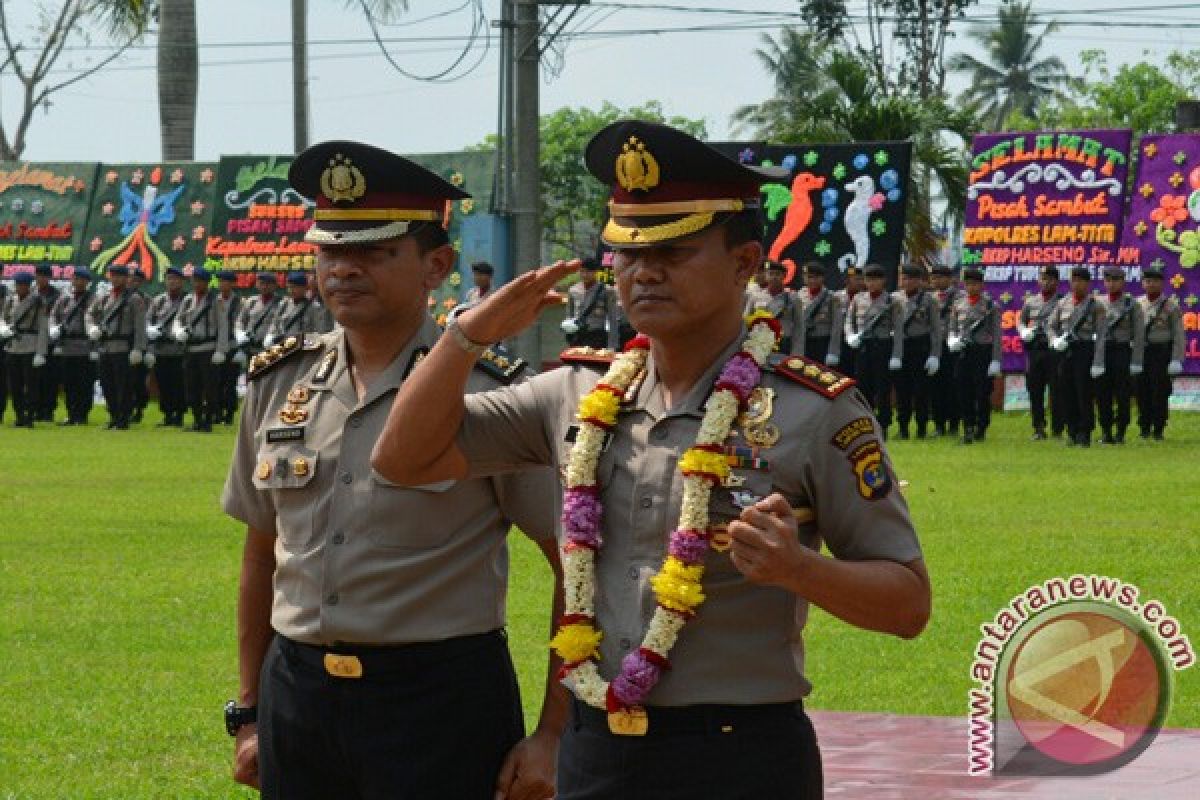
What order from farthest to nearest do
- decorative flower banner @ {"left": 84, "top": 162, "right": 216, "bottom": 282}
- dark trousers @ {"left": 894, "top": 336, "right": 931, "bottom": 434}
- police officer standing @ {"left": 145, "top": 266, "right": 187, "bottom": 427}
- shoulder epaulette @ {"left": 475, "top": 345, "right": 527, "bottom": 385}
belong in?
decorative flower banner @ {"left": 84, "top": 162, "right": 216, "bottom": 282} → police officer standing @ {"left": 145, "top": 266, "right": 187, "bottom": 427} → dark trousers @ {"left": 894, "top": 336, "right": 931, "bottom": 434} → shoulder epaulette @ {"left": 475, "top": 345, "right": 527, "bottom": 385}

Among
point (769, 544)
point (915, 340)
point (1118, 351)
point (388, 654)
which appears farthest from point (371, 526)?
point (915, 340)

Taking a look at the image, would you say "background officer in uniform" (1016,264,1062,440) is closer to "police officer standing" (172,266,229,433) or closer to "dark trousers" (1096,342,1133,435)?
"dark trousers" (1096,342,1133,435)

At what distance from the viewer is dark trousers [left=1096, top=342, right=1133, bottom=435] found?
86.5ft

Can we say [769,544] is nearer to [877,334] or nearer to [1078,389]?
[1078,389]

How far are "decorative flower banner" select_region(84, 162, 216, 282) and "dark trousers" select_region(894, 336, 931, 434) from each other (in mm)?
14101

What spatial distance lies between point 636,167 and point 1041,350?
80.4 ft

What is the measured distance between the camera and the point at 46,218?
3944cm

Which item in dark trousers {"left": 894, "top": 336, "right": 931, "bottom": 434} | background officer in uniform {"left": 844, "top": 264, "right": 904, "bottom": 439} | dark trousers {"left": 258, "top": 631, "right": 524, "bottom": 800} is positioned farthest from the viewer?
background officer in uniform {"left": 844, "top": 264, "right": 904, "bottom": 439}

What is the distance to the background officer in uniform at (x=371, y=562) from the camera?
439 cm

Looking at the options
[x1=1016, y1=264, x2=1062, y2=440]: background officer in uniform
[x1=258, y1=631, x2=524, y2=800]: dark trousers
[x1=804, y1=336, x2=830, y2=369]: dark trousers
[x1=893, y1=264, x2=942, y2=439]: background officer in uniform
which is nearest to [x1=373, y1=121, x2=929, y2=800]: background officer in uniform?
[x1=258, y1=631, x2=524, y2=800]: dark trousers

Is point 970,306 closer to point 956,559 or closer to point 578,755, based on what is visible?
point 956,559

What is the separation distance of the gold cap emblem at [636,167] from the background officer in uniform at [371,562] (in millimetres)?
800

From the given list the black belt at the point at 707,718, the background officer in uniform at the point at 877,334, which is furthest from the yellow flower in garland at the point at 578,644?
the background officer in uniform at the point at 877,334

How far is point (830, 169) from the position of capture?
30328mm
